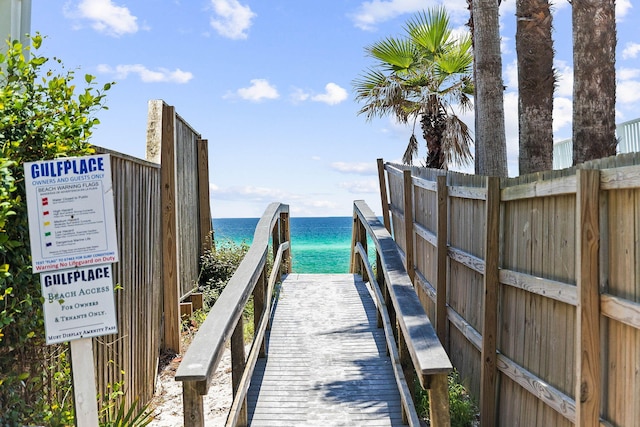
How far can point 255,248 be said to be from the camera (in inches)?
220

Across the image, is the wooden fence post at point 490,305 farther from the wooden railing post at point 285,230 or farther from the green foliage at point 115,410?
the wooden railing post at point 285,230

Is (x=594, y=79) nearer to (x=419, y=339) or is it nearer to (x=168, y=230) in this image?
(x=419, y=339)

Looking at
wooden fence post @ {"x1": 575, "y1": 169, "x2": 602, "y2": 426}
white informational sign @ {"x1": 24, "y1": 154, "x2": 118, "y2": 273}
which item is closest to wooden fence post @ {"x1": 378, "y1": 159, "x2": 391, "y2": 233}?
wooden fence post @ {"x1": 575, "y1": 169, "x2": 602, "y2": 426}

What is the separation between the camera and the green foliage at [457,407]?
483 cm

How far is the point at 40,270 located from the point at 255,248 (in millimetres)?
2635

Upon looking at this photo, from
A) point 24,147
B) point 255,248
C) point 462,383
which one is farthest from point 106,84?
point 462,383

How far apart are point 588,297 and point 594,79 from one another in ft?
10.1

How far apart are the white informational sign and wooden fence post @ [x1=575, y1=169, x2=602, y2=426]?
2.56 metres

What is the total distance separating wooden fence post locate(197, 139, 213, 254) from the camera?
30.0 ft

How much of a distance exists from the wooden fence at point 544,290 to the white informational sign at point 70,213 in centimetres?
261

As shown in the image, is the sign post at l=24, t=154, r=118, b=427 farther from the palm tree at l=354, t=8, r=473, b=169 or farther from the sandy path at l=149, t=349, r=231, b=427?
the palm tree at l=354, t=8, r=473, b=169

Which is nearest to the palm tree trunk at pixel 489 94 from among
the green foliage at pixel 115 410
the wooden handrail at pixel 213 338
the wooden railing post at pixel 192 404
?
the wooden handrail at pixel 213 338

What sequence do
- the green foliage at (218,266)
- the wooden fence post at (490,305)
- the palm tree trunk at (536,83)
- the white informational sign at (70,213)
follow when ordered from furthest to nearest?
the green foliage at (218,266)
the palm tree trunk at (536,83)
the wooden fence post at (490,305)
the white informational sign at (70,213)

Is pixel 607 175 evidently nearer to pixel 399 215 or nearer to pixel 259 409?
pixel 259 409
